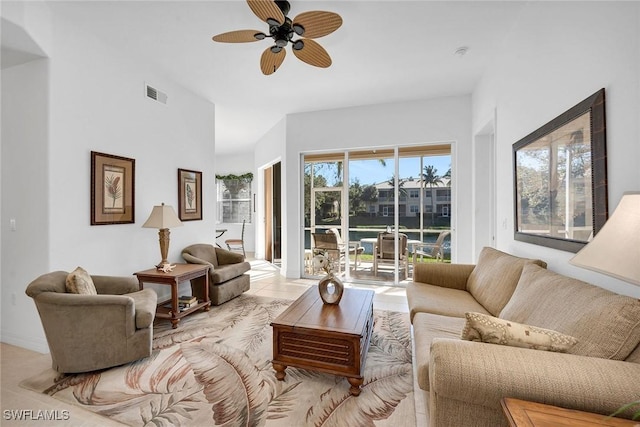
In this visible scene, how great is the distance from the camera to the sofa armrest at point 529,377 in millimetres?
939

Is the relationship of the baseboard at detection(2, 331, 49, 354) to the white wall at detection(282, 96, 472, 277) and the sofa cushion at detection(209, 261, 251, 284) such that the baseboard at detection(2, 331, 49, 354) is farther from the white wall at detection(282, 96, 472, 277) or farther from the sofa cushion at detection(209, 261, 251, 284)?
the white wall at detection(282, 96, 472, 277)

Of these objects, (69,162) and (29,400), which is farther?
(69,162)

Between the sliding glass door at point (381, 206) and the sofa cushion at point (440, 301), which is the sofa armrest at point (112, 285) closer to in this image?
the sofa cushion at point (440, 301)

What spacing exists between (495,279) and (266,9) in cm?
273

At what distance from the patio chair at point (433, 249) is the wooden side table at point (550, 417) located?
3.76 meters

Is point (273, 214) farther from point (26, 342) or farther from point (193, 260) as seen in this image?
point (26, 342)

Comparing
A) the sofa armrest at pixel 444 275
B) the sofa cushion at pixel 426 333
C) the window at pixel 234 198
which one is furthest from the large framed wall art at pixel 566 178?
the window at pixel 234 198

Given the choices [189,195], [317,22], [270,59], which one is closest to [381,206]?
[270,59]

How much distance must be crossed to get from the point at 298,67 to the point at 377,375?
3.35 meters

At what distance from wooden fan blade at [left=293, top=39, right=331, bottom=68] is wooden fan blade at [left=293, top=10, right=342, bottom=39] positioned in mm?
97

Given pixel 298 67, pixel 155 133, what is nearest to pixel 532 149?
pixel 298 67

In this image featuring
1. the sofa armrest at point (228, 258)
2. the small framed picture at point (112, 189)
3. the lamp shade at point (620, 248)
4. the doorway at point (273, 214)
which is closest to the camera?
the lamp shade at point (620, 248)

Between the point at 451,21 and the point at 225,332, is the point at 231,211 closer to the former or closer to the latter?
the point at 225,332

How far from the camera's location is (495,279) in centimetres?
231
